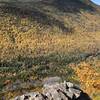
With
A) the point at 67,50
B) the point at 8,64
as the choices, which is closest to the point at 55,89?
the point at 8,64

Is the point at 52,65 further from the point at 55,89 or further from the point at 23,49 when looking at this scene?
the point at 55,89

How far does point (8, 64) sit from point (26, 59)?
47.0ft

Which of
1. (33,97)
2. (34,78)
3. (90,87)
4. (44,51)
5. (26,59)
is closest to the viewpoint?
(33,97)

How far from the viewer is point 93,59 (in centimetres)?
17712

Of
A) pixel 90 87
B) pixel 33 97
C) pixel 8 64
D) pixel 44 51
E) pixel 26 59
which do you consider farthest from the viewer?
pixel 44 51

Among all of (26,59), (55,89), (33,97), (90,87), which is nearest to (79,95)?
(55,89)

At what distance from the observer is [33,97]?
176ft

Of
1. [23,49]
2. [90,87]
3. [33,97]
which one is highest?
[33,97]

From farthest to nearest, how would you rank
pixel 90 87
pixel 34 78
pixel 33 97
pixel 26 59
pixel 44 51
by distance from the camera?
pixel 44 51 < pixel 26 59 < pixel 34 78 < pixel 90 87 < pixel 33 97

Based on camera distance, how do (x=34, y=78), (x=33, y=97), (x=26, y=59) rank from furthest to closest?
(x=26, y=59)
(x=34, y=78)
(x=33, y=97)

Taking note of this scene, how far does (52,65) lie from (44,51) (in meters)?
29.3

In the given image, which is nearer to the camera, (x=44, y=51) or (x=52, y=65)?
(x=52, y=65)

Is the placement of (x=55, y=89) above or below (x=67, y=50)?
above

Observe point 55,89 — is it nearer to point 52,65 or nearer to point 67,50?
point 52,65
